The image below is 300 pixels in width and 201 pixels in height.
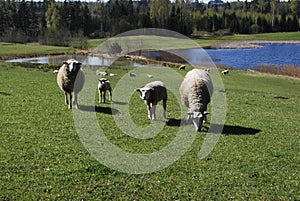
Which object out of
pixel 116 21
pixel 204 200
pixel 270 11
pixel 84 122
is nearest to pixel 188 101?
pixel 84 122

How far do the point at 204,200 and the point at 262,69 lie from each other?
4524 centimetres

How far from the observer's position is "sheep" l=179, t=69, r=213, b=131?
14045 mm

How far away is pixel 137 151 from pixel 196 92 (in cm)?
462

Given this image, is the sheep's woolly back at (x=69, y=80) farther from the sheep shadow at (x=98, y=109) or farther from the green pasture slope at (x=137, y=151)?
the green pasture slope at (x=137, y=151)

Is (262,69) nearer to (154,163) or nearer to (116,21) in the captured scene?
(154,163)

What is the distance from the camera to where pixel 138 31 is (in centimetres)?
11431

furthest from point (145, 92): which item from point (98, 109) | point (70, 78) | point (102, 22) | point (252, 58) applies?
point (102, 22)

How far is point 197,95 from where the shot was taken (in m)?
14.6

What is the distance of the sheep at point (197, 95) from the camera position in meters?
14.0

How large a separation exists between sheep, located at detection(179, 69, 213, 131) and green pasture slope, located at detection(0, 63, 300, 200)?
0.93 meters

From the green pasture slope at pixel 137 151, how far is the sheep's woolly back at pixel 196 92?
4.63 feet

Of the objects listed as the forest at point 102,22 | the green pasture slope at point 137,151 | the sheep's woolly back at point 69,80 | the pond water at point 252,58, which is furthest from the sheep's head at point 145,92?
the forest at point 102,22

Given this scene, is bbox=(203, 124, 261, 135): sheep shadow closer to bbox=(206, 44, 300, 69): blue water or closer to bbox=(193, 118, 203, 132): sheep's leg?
bbox=(193, 118, 203, 132): sheep's leg

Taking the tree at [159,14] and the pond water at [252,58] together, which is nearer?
the pond water at [252,58]
